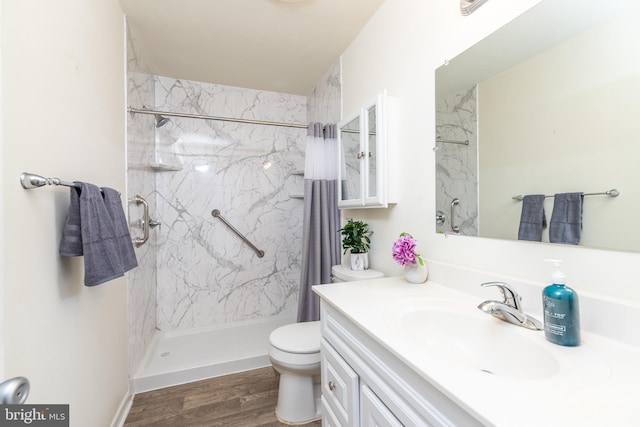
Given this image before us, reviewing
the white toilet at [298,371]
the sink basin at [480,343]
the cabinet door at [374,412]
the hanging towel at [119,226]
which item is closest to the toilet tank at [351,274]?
the white toilet at [298,371]

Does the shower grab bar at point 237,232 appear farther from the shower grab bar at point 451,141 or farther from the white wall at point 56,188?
the shower grab bar at point 451,141

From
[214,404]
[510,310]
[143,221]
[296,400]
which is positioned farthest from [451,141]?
[143,221]

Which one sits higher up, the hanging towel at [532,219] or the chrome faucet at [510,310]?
the hanging towel at [532,219]

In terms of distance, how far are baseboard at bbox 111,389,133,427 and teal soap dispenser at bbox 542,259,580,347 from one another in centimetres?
194

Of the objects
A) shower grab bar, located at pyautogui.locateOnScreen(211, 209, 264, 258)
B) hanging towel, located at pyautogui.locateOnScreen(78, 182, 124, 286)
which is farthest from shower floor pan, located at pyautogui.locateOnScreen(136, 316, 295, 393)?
hanging towel, located at pyautogui.locateOnScreen(78, 182, 124, 286)

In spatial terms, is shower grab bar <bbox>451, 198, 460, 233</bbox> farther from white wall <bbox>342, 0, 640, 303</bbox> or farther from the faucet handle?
the faucet handle

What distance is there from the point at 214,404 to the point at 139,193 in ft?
4.83

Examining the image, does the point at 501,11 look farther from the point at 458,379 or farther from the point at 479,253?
the point at 458,379

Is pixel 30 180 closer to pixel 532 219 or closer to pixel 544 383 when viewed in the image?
pixel 544 383

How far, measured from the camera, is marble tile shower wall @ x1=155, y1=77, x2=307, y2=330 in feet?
8.04

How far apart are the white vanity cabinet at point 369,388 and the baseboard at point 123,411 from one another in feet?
3.80

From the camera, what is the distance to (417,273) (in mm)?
1197

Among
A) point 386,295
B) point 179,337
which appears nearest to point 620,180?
point 386,295

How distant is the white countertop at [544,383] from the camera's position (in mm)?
409
